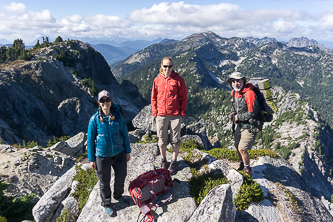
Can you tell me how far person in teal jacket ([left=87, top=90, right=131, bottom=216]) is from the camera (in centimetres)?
623

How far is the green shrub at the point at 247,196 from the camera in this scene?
7.39m

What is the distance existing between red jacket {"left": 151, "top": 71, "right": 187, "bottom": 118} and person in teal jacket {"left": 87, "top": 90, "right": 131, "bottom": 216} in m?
2.14

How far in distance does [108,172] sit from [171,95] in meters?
3.91

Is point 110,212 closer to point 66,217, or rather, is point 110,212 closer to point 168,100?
point 66,217

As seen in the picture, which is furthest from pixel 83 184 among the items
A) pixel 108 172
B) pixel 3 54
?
pixel 3 54

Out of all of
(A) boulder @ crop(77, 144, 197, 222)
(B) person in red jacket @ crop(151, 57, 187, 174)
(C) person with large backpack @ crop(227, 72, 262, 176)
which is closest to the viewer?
(A) boulder @ crop(77, 144, 197, 222)

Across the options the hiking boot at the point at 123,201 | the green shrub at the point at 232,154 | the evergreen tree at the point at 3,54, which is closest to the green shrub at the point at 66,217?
the hiking boot at the point at 123,201

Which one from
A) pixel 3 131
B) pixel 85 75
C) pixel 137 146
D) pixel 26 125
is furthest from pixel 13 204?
pixel 85 75

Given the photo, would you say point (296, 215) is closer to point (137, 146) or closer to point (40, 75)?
point (137, 146)

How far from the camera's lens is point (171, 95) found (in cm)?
786

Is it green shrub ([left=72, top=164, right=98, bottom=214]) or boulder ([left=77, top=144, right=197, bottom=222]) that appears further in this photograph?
green shrub ([left=72, top=164, right=98, bottom=214])

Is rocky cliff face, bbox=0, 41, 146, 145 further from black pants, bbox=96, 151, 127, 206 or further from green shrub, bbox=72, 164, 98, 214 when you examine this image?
black pants, bbox=96, 151, 127, 206

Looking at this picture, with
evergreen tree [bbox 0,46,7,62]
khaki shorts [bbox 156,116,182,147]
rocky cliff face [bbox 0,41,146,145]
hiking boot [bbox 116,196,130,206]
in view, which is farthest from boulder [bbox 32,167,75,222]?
evergreen tree [bbox 0,46,7,62]

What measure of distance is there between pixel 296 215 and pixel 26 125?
5228 centimetres
